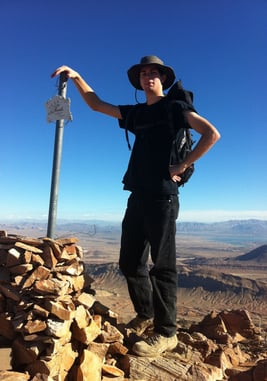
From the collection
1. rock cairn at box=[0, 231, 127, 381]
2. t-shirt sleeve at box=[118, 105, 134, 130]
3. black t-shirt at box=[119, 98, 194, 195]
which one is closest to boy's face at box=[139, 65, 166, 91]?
black t-shirt at box=[119, 98, 194, 195]

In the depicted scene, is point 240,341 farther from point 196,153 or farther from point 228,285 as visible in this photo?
point 228,285

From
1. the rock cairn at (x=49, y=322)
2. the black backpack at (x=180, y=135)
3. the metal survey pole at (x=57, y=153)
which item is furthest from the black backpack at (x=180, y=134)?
the rock cairn at (x=49, y=322)

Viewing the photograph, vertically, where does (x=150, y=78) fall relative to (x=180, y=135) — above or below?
above

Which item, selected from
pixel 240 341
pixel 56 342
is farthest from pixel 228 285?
pixel 56 342

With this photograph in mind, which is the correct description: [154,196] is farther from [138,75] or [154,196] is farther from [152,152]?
[138,75]


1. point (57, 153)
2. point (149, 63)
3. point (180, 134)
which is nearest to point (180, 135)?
point (180, 134)

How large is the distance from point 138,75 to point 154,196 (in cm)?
A: 123

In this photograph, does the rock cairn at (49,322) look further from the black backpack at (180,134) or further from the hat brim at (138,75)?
the hat brim at (138,75)

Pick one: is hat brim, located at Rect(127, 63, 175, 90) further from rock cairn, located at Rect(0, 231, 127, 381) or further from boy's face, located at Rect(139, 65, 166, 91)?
rock cairn, located at Rect(0, 231, 127, 381)

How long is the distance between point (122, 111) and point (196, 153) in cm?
95

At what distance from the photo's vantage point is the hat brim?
3264 mm

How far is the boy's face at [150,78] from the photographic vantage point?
127 inches

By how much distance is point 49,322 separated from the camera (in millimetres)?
2660

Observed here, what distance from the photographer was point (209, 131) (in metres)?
2.89
